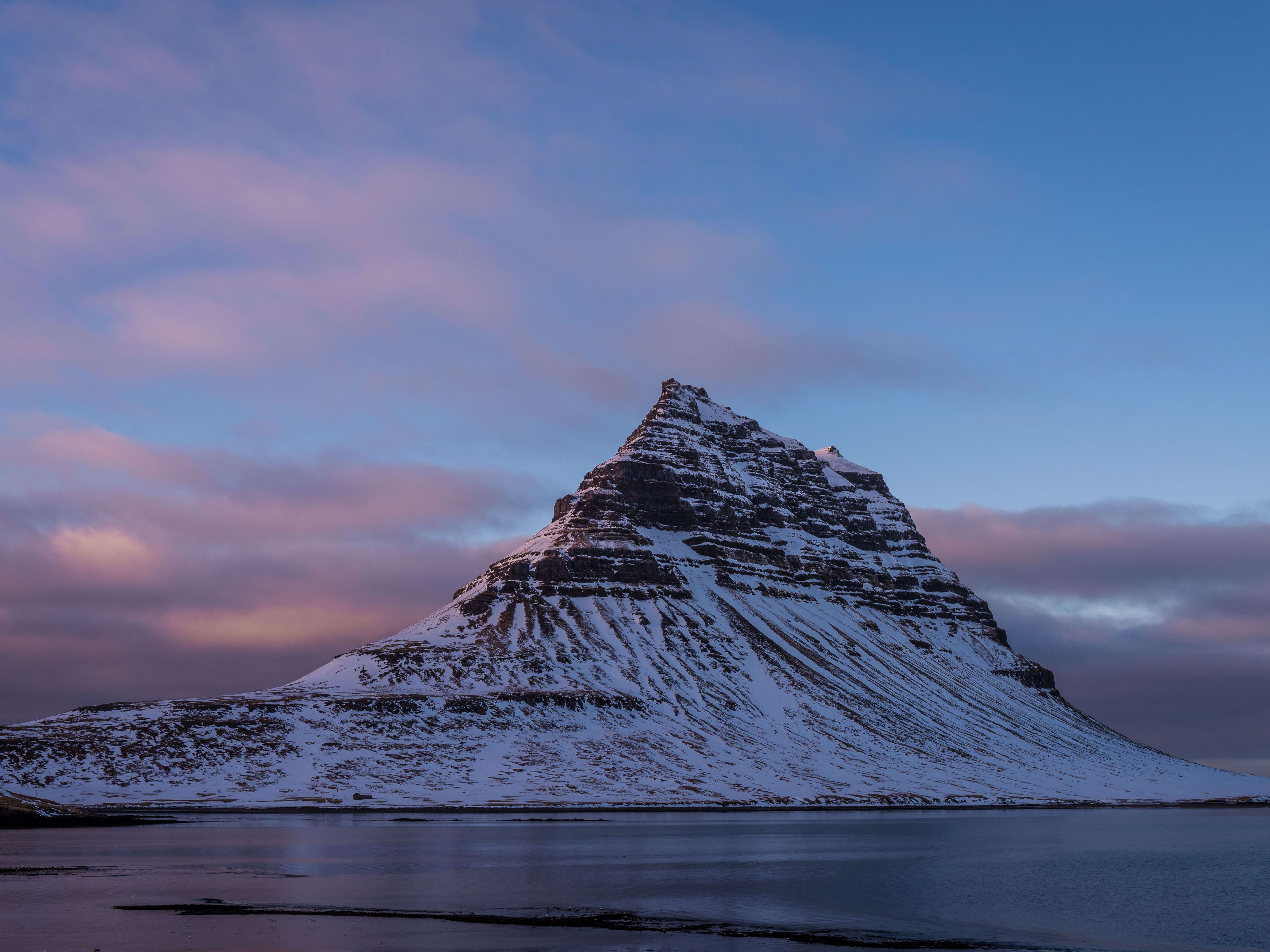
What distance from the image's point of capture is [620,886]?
75250mm

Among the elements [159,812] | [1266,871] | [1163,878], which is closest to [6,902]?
[1163,878]

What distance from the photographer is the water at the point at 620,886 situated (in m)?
52.3

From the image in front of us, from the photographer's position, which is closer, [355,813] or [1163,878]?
[1163,878]

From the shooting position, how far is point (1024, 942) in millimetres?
53469

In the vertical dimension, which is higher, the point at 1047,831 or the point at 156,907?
the point at 156,907

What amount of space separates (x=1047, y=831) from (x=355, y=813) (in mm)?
98265

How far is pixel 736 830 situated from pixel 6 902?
9920 centimetres

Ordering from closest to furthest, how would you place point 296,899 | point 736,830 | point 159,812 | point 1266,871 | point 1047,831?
1. point 296,899
2. point 1266,871
3. point 736,830
4. point 1047,831
5. point 159,812

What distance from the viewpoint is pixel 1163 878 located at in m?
90.8

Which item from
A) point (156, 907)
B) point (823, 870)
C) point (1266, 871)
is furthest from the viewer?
point (1266, 871)

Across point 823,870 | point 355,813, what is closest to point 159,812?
point 355,813

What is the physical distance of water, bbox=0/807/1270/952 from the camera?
5228cm

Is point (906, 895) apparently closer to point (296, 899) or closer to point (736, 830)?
point (296, 899)

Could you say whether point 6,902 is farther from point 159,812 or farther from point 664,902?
point 159,812
